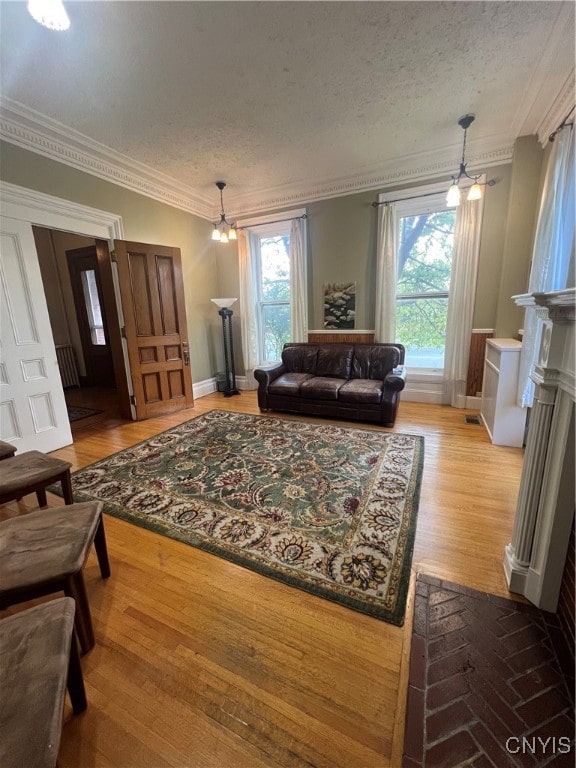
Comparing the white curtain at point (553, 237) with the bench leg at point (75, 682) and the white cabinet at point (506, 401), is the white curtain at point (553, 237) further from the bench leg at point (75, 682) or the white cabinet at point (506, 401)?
the bench leg at point (75, 682)

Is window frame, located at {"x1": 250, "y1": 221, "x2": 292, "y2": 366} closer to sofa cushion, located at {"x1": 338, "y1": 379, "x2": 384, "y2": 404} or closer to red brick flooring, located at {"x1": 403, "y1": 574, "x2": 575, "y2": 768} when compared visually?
sofa cushion, located at {"x1": 338, "y1": 379, "x2": 384, "y2": 404}

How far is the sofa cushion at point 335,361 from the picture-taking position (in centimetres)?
424

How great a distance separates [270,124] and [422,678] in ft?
13.2

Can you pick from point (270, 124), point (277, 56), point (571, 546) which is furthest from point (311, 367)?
point (571, 546)

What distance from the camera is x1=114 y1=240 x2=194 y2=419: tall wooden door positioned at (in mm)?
3782

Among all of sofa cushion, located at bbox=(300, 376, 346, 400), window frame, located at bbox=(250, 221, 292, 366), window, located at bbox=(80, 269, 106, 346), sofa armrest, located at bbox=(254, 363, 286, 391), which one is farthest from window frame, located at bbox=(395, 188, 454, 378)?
window, located at bbox=(80, 269, 106, 346)

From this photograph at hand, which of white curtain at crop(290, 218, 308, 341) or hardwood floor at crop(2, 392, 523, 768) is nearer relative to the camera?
hardwood floor at crop(2, 392, 523, 768)

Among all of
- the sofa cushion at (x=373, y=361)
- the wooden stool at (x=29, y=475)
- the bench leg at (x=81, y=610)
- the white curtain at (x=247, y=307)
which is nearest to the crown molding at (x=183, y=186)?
the white curtain at (x=247, y=307)

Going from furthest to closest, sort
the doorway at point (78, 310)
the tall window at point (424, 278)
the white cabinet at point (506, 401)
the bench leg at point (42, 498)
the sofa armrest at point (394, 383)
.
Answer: the doorway at point (78, 310), the tall window at point (424, 278), the sofa armrest at point (394, 383), the white cabinet at point (506, 401), the bench leg at point (42, 498)

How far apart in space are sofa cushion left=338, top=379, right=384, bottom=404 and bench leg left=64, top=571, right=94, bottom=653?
9.63 ft

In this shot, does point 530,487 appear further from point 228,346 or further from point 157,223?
point 157,223

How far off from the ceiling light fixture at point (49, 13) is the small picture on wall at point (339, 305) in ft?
11.6

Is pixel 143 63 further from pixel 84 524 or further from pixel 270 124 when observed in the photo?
pixel 84 524

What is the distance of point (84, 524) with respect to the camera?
139cm
